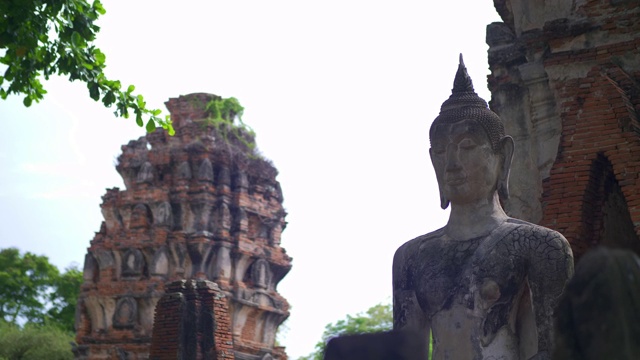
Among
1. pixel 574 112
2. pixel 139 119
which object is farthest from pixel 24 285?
pixel 574 112

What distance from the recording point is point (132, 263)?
25.5m

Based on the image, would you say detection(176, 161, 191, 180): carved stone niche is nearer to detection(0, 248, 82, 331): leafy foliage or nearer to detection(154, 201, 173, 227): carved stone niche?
detection(154, 201, 173, 227): carved stone niche

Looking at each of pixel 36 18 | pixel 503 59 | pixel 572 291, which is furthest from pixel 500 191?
pixel 36 18

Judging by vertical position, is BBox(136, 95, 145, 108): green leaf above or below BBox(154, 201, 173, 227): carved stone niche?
below

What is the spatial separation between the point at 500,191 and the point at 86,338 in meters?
21.7

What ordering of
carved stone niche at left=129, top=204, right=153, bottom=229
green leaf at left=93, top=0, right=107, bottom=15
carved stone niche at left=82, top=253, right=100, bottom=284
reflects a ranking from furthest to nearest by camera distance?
carved stone niche at left=82, top=253, right=100, bottom=284, carved stone niche at left=129, top=204, right=153, bottom=229, green leaf at left=93, top=0, right=107, bottom=15

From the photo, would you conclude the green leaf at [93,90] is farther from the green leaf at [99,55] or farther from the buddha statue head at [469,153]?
the buddha statue head at [469,153]

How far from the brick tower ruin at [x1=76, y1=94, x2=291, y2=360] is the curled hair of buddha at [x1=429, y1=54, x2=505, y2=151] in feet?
65.9

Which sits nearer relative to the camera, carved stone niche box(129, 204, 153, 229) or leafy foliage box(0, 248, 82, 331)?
carved stone niche box(129, 204, 153, 229)

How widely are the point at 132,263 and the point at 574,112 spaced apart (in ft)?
59.2

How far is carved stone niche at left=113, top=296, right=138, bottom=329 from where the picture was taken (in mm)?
24859

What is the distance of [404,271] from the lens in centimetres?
478

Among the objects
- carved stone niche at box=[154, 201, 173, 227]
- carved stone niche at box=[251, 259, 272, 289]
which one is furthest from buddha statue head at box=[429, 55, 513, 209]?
carved stone niche at box=[154, 201, 173, 227]

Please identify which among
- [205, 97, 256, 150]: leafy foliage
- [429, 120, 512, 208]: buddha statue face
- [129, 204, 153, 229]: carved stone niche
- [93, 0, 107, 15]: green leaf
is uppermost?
[205, 97, 256, 150]: leafy foliage
